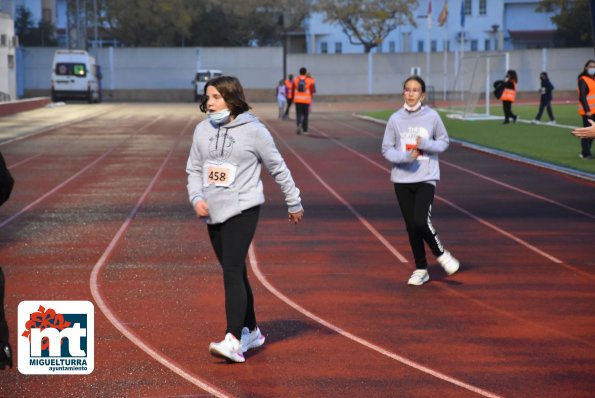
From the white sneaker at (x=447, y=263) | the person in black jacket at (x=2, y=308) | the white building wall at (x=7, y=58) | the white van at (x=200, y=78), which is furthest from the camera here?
the white van at (x=200, y=78)

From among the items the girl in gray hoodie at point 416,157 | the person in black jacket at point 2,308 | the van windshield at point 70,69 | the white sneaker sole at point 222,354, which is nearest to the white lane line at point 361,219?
the girl in gray hoodie at point 416,157

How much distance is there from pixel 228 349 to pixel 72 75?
58.1m

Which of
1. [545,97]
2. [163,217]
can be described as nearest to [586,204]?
[163,217]

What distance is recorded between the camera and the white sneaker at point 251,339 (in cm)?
784

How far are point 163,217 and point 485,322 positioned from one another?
24.3 feet

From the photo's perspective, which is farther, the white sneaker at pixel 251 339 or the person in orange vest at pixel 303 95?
the person in orange vest at pixel 303 95

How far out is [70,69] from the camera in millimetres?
63906

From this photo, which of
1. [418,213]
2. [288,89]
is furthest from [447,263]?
[288,89]

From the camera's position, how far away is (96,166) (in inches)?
949

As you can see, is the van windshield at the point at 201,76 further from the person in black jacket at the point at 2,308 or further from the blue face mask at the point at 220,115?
the person in black jacket at the point at 2,308

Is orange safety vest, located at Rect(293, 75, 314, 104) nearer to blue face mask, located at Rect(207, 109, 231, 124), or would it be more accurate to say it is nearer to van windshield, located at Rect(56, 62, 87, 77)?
blue face mask, located at Rect(207, 109, 231, 124)

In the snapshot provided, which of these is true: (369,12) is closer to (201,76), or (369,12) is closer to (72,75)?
(201,76)

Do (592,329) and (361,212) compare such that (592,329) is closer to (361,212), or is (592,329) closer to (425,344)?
(425,344)

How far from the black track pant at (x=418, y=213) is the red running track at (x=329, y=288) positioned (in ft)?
1.16
